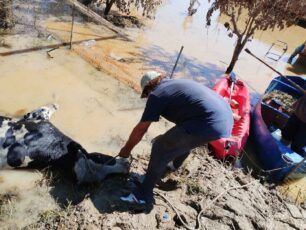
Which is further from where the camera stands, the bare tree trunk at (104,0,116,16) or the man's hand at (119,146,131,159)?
the bare tree trunk at (104,0,116,16)

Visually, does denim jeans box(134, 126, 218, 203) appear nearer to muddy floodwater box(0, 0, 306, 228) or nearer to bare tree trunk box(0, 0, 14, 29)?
muddy floodwater box(0, 0, 306, 228)

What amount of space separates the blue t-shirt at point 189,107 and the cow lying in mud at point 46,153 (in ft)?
3.74

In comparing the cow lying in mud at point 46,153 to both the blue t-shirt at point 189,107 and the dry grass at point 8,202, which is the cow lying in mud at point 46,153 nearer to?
the dry grass at point 8,202

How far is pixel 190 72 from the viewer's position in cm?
991

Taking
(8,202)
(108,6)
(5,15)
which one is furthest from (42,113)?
(108,6)

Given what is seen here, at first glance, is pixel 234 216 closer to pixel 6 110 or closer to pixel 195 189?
pixel 195 189

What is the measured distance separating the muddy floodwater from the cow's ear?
0.65 feet

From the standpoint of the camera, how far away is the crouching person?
11.3 feet

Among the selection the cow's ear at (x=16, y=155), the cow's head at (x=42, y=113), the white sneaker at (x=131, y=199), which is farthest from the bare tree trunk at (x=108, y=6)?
the white sneaker at (x=131, y=199)

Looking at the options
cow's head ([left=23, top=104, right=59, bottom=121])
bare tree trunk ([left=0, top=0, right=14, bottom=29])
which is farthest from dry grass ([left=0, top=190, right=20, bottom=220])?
bare tree trunk ([left=0, top=0, right=14, bottom=29])

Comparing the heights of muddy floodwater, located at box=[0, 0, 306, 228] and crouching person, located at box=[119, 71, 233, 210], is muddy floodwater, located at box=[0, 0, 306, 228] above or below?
below

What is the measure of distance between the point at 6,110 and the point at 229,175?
3.72 m

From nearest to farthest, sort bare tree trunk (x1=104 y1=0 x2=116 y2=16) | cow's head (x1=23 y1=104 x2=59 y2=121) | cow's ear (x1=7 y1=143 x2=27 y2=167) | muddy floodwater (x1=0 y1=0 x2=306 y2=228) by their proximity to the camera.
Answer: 1. cow's ear (x1=7 y1=143 x2=27 y2=167)
2. cow's head (x1=23 y1=104 x2=59 y2=121)
3. muddy floodwater (x1=0 y1=0 x2=306 y2=228)
4. bare tree trunk (x1=104 y1=0 x2=116 y2=16)

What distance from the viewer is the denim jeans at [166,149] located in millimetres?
3635
